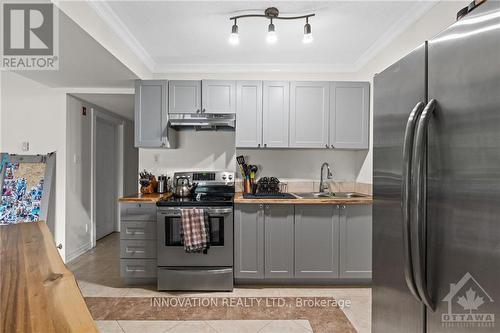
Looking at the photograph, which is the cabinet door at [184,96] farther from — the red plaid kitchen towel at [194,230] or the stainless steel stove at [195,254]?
the red plaid kitchen towel at [194,230]

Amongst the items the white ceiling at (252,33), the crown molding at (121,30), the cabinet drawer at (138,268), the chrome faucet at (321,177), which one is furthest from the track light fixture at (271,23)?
the cabinet drawer at (138,268)

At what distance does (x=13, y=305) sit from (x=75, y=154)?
3432mm

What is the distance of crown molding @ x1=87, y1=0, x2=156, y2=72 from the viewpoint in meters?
2.14

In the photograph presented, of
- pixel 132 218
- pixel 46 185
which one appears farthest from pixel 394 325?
pixel 46 185

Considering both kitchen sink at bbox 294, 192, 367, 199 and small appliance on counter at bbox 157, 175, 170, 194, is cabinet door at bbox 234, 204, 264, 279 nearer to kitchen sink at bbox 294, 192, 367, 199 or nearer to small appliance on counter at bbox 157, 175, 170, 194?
kitchen sink at bbox 294, 192, 367, 199

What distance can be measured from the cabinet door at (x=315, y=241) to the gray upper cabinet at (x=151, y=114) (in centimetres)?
181

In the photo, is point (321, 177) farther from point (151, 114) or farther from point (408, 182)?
point (408, 182)

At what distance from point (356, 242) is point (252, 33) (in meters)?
2.45

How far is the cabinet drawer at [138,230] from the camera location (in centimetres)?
268

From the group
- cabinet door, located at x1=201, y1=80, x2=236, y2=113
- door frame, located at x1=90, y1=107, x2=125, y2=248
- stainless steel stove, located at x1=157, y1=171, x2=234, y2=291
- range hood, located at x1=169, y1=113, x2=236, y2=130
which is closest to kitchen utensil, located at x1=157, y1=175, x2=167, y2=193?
stainless steel stove, located at x1=157, y1=171, x2=234, y2=291

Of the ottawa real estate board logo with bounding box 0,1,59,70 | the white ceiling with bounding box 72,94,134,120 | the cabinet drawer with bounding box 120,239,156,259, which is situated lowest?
the cabinet drawer with bounding box 120,239,156,259

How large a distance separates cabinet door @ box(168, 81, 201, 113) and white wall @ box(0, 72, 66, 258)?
4.99ft

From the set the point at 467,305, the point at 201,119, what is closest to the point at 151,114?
the point at 201,119

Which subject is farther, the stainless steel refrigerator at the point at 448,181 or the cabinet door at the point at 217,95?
the cabinet door at the point at 217,95
